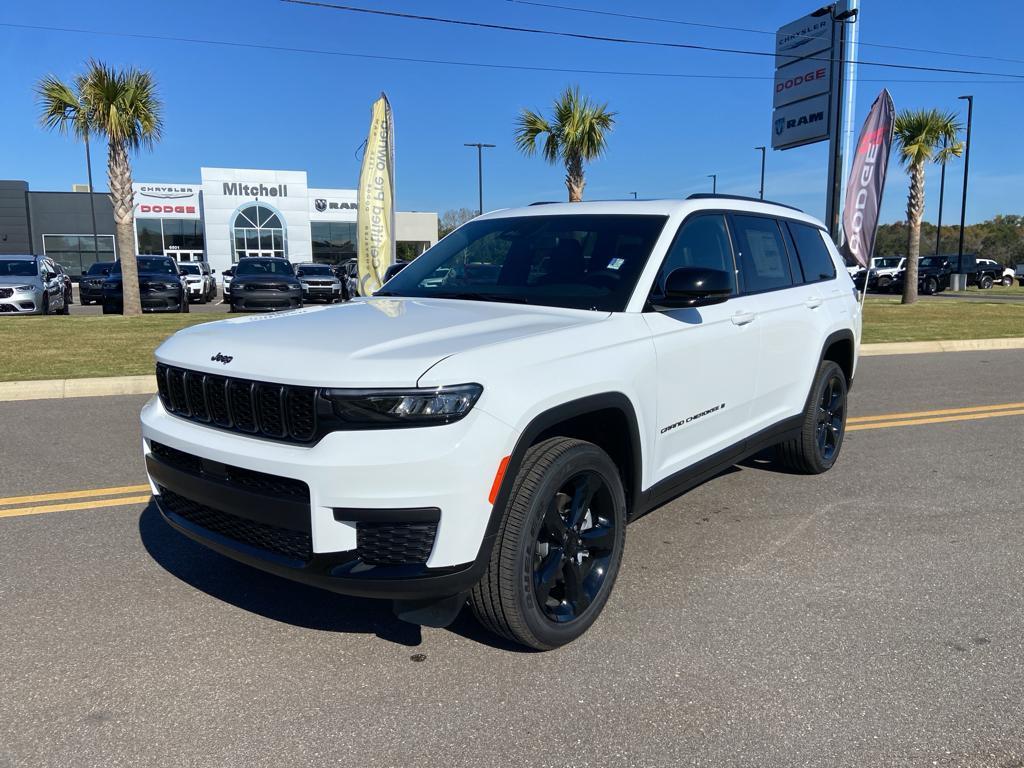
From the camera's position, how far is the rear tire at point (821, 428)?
536 centimetres

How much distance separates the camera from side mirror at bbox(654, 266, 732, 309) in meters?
3.53

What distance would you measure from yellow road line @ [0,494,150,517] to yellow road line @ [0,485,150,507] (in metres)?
0.12

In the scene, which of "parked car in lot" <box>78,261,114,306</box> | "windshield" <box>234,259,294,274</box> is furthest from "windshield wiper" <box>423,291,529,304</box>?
"parked car in lot" <box>78,261,114,306</box>

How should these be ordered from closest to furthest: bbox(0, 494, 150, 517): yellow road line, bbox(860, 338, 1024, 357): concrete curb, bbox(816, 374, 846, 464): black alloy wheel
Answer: bbox(0, 494, 150, 517): yellow road line
bbox(816, 374, 846, 464): black alloy wheel
bbox(860, 338, 1024, 357): concrete curb

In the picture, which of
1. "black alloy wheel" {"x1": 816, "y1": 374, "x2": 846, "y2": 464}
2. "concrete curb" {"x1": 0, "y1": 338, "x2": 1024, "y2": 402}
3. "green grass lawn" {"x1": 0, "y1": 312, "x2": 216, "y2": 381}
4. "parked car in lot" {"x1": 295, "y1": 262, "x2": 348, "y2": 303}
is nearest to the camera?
"black alloy wheel" {"x1": 816, "y1": 374, "x2": 846, "y2": 464}

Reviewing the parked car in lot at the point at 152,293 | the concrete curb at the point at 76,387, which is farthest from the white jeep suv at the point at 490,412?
the parked car in lot at the point at 152,293

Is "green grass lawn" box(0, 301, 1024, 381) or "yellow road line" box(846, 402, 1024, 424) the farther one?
"green grass lawn" box(0, 301, 1024, 381)

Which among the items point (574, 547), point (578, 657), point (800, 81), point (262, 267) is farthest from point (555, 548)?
point (800, 81)

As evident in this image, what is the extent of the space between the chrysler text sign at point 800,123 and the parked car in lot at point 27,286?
20346 mm

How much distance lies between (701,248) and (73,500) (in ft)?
13.6

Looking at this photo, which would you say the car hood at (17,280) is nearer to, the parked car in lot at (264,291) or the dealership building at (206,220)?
the parked car in lot at (264,291)

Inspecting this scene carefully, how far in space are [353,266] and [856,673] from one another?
27.8 m

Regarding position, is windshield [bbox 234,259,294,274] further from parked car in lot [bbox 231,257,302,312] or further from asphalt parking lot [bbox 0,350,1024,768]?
asphalt parking lot [bbox 0,350,1024,768]

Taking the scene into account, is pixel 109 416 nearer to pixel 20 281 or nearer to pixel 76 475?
pixel 76 475
